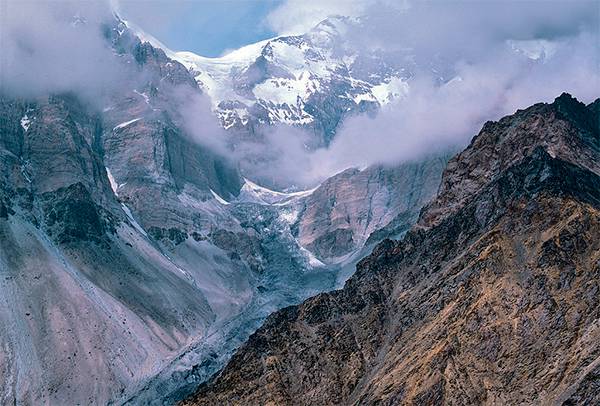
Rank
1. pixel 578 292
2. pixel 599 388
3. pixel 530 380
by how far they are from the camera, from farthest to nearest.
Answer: pixel 578 292, pixel 530 380, pixel 599 388

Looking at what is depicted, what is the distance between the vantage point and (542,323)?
185750 millimetres

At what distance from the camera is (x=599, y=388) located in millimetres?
155000

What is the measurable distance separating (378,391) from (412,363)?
8.35 meters

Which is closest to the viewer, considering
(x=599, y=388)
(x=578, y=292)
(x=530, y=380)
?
(x=599, y=388)

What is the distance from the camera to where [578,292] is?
621 feet

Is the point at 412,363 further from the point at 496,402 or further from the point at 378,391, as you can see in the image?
the point at 496,402

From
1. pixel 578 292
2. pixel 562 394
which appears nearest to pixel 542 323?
pixel 578 292

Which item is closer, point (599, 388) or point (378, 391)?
point (599, 388)

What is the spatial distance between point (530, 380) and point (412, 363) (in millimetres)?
26990

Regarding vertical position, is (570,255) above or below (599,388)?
above

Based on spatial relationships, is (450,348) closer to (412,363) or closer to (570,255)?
(412,363)

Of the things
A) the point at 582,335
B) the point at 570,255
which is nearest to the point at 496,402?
the point at 582,335

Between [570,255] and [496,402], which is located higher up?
[570,255]

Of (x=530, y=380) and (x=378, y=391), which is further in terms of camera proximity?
(x=378, y=391)
